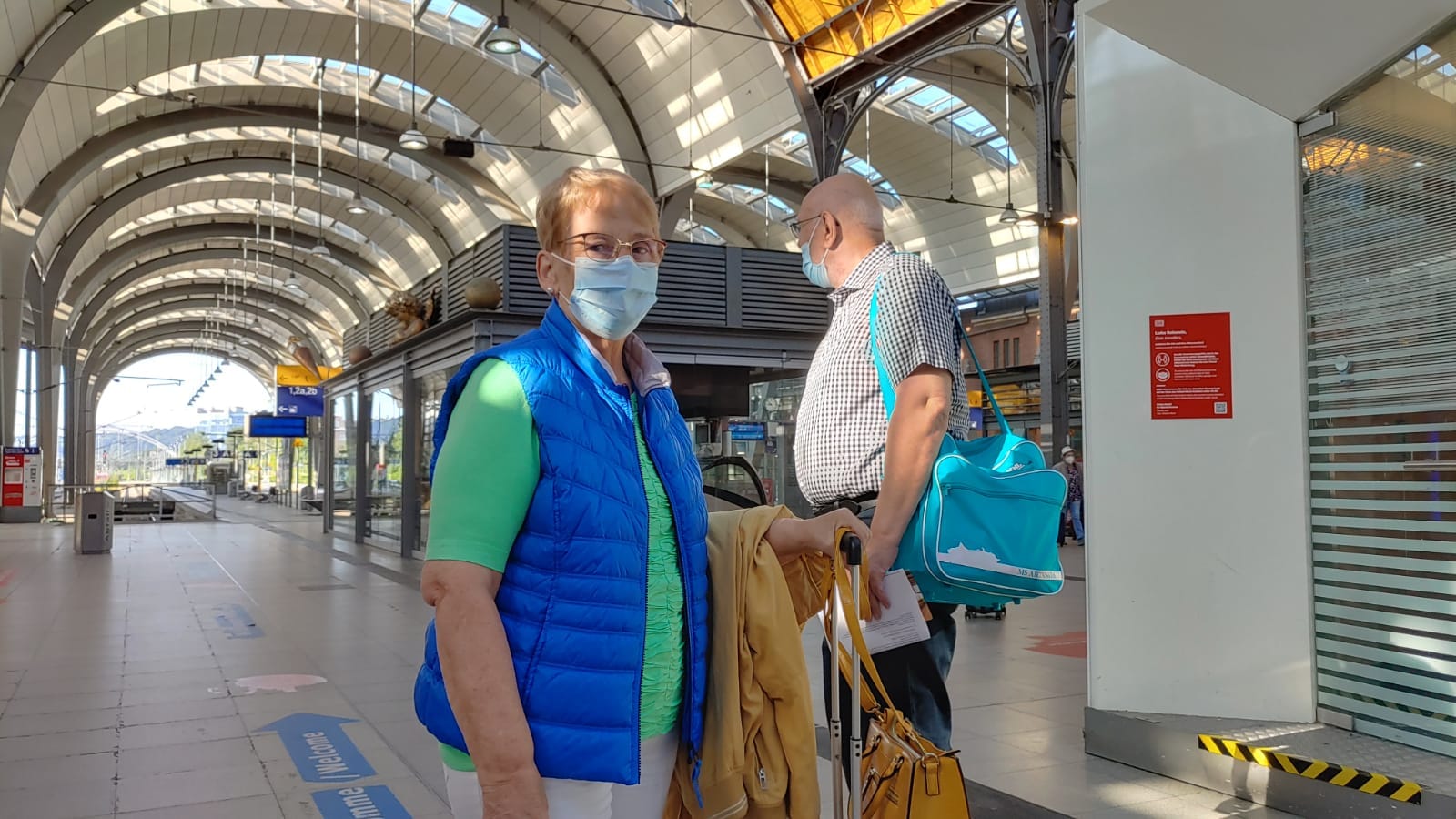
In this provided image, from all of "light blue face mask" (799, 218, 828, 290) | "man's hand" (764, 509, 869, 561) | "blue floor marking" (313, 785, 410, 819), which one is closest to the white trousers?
"man's hand" (764, 509, 869, 561)

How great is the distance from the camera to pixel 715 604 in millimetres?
1745

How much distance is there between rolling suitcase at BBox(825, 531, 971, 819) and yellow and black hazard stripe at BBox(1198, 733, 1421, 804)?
237 centimetres

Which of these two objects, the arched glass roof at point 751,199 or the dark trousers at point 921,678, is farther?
the arched glass roof at point 751,199

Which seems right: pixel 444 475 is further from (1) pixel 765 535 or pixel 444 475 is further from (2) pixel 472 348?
(2) pixel 472 348

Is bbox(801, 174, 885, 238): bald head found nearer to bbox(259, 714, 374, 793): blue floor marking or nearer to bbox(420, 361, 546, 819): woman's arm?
bbox(420, 361, 546, 819): woman's arm

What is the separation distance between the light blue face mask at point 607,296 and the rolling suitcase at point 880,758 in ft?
1.68

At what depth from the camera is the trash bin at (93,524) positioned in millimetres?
16203

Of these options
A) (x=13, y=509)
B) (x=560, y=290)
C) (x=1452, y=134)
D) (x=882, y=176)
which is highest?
(x=882, y=176)

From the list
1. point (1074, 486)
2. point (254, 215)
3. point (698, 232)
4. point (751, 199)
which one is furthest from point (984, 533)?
point (254, 215)

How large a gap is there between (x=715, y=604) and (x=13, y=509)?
29.2 meters

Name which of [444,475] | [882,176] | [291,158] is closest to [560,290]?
[444,475]

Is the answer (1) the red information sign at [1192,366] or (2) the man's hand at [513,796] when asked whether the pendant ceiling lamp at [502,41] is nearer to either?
(1) the red information sign at [1192,366]

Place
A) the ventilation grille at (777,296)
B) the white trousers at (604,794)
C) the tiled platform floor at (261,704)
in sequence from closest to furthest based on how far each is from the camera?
the white trousers at (604,794) → the tiled platform floor at (261,704) → the ventilation grille at (777,296)

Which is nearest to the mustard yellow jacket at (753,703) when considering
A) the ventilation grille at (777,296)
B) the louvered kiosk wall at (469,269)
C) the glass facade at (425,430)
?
the louvered kiosk wall at (469,269)
